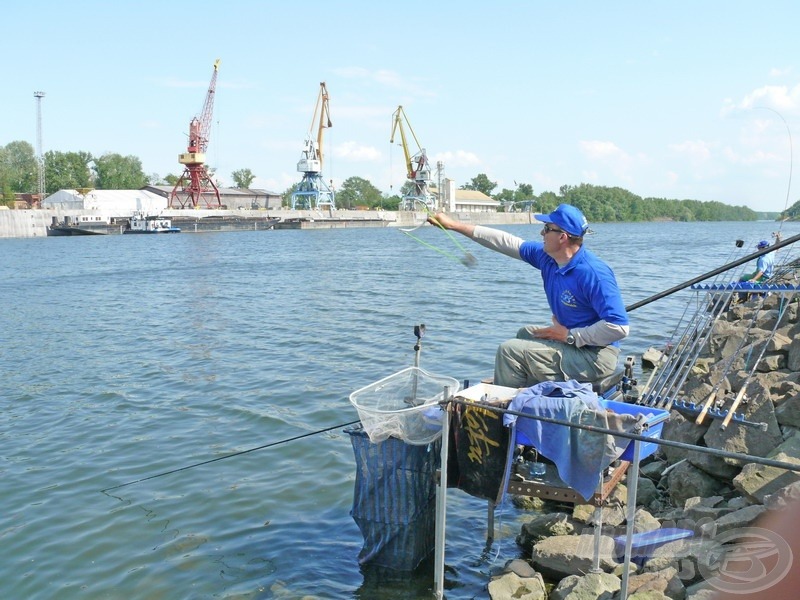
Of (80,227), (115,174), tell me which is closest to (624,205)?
(115,174)

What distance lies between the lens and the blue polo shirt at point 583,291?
17.1 ft

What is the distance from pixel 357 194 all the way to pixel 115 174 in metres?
50.9

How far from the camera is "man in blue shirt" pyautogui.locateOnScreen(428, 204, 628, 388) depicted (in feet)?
17.3

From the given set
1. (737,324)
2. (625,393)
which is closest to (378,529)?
(625,393)

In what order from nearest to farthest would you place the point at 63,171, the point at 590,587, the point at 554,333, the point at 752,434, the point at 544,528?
the point at 590,587
the point at 554,333
the point at 544,528
the point at 752,434
the point at 63,171

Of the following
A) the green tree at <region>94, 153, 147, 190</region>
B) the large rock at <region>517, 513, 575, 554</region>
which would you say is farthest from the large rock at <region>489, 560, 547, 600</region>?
the green tree at <region>94, 153, 147, 190</region>

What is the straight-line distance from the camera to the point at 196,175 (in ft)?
339

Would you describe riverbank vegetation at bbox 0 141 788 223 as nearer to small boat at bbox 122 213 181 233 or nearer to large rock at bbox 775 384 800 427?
small boat at bbox 122 213 181 233

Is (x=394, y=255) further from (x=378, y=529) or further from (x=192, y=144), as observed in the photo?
(x=192, y=144)

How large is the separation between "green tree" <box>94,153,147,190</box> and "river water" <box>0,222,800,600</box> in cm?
9926

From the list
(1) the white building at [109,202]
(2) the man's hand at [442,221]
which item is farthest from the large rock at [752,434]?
(1) the white building at [109,202]

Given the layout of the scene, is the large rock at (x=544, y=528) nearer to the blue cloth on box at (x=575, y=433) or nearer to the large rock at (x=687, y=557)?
the large rock at (x=687, y=557)

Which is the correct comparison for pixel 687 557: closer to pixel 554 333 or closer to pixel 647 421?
pixel 647 421

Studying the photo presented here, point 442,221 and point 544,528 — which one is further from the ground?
point 442,221
